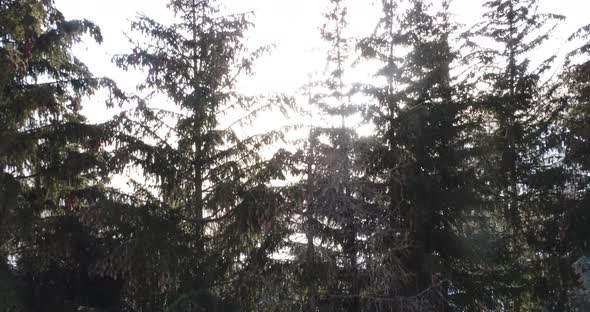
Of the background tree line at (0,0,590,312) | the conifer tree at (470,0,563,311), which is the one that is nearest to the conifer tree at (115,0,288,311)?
the background tree line at (0,0,590,312)

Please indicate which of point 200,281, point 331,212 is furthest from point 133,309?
point 331,212

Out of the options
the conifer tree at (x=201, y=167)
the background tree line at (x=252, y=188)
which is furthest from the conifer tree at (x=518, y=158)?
the conifer tree at (x=201, y=167)

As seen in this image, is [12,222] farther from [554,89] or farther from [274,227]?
[554,89]

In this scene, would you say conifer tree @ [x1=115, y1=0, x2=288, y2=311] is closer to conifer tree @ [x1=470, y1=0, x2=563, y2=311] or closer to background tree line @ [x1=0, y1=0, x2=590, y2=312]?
background tree line @ [x1=0, y1=0, x2=590, y2=312]

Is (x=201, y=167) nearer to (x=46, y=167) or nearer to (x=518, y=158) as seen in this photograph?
(x=46, y=167)

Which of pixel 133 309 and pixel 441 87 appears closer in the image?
pixel 133 309

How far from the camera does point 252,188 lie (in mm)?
9562

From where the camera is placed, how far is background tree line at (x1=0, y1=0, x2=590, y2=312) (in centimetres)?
921

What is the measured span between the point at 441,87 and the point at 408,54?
1.22 m

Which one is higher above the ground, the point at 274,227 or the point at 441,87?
the point at 441,87

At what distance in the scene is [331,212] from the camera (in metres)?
8.95

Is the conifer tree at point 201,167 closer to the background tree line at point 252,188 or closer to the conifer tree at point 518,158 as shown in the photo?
the background tree line at point 252,188

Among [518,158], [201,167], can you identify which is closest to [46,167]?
[201,167]

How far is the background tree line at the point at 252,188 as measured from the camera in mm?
9211
